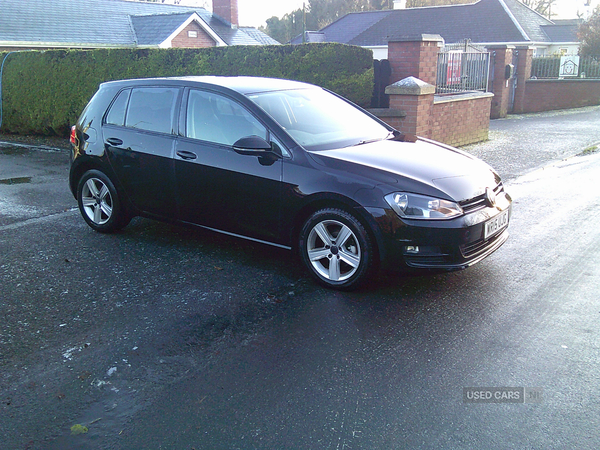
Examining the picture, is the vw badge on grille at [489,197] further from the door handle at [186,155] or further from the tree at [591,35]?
the tree at [591,35]

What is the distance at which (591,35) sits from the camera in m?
33.4

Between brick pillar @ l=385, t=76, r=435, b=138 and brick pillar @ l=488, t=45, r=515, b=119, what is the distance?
33.4 ft

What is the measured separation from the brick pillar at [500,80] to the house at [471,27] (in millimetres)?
19981

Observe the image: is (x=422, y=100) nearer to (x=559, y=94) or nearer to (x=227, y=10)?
(x=559, y=94)

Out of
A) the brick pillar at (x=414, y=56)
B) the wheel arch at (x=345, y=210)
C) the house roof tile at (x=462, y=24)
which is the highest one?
the house roof tile at (x=462, y=24)

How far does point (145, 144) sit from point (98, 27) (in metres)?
29.7

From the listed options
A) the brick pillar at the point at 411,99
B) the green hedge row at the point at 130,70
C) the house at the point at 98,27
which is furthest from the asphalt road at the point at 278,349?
the house at the point at 98,27

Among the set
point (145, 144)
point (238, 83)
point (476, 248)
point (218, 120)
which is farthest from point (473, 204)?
point (145, 144)

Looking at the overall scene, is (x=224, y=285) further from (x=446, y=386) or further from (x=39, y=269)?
(x=446, y=386)

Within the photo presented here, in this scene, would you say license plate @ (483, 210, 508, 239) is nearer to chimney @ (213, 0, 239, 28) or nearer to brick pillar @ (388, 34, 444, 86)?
brick pillar @ (388, 34, 444, 86)

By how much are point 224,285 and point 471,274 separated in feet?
7.40

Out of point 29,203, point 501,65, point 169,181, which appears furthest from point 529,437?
point 501,65

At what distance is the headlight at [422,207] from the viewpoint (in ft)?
15.6

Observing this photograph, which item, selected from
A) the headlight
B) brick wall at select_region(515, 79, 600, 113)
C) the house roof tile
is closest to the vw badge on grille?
the headlight
